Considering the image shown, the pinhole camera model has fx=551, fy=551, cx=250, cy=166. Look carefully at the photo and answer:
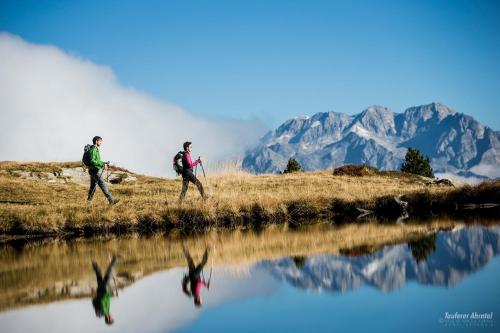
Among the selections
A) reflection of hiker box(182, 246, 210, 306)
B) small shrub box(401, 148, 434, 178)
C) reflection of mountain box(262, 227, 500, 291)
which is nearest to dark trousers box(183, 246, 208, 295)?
reflection of hiker box(182, 246, 210, 306)

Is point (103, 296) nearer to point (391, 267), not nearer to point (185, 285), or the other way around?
point (185, 285)

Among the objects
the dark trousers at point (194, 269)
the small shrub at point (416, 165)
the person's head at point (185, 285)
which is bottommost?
the person's head at point (185, 285)

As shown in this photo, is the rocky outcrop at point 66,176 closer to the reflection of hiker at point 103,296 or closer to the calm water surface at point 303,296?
the calm water surface at point 303,296

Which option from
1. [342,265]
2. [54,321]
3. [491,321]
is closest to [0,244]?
[54,321]

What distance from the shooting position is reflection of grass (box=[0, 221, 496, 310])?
1502cm

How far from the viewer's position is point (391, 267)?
14.7m

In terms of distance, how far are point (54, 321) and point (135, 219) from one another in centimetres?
1342

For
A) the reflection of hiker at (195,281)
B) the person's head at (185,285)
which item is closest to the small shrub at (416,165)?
the reflection of hiker at (195,281)

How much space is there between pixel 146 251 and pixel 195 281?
5406 mm

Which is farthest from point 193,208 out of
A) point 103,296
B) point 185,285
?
point 103,296

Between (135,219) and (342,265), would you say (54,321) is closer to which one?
(342,265)

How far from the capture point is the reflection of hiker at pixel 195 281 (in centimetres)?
1321

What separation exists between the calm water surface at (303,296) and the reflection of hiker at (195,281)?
0.16 m

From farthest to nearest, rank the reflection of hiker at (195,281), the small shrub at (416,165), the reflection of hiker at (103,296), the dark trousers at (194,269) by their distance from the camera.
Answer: the small shrub at (416,165), the dark trousers at (194,269), the reflection of hiker at (195,281), the reflection of hiker at (103,296)
